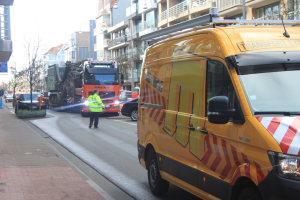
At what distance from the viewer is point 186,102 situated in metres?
5.01

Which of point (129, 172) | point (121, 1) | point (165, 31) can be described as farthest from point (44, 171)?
point (121, 1)

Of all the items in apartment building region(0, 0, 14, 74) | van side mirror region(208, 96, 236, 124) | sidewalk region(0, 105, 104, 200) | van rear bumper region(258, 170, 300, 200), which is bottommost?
sidewalk region(0, 105, 104, 200)

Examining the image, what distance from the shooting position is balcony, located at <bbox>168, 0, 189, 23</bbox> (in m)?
37.0

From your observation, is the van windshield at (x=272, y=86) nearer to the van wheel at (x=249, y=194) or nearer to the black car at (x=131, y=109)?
the van wheel at (x=249, y=194)

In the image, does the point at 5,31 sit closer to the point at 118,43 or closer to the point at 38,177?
the point at 38,177

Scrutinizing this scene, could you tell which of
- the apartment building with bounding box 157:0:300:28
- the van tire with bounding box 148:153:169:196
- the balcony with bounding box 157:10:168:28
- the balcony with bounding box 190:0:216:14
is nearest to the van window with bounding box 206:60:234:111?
the van tire with bounding box 148:153:169:196

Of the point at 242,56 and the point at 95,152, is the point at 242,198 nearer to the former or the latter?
the point at 242,56

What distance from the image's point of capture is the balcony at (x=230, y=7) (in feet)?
93.6

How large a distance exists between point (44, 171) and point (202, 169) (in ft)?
13.9

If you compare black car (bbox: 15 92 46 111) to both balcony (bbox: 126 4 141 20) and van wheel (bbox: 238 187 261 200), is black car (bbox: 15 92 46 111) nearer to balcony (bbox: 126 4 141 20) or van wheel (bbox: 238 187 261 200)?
van wheel (bbox: 238 187 261 200)

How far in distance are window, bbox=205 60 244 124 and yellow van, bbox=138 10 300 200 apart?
0.03 feet

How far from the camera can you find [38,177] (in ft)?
23.2

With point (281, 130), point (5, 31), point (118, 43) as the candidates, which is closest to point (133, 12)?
point (118, 43)

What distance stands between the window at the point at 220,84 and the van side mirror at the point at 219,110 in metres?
0.09
